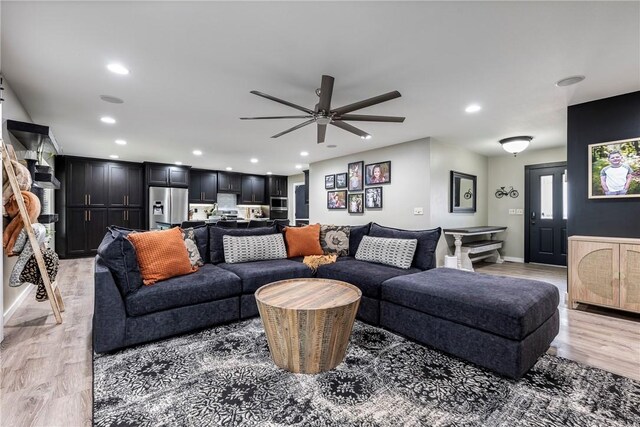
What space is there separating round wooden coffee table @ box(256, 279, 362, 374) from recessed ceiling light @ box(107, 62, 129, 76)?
7.58 ft

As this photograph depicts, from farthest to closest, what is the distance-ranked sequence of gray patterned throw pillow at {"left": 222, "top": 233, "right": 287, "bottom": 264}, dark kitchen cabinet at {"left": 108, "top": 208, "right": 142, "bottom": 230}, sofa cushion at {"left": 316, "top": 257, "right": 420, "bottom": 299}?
1. dark kitchen cabinet at {"left": 108, "top": 208, "right": 142, "bottom": 230}
2. gray patterned throw pillow at {"left": 222, "top": 233, "right": 287, "bottom": 264}
3. sofa cushion at {"left": 316, "top": 257, "right": 420, "bottom": 299}

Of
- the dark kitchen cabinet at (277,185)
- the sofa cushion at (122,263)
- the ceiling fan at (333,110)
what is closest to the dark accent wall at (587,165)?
the ceiling fan at (333,110)

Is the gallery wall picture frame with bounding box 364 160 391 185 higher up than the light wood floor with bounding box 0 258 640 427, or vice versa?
the gallery wall picture frame with bounding box 364 160 391 185

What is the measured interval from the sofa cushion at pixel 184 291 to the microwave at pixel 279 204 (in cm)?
686

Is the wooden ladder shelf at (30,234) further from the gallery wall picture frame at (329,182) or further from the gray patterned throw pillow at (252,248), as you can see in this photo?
the gallery wall picture frame at (329,182)

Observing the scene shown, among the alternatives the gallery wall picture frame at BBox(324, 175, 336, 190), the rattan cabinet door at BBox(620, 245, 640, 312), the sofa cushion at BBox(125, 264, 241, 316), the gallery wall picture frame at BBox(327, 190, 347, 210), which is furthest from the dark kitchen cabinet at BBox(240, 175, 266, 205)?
the rattan cabinet door at BBox(620, 245, 640, 312)

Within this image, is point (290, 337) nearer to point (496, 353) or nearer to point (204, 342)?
point (204, 342)

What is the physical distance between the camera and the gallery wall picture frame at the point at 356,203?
19.6 feet

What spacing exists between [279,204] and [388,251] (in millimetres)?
6950

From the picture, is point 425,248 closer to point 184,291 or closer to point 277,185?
point 184,291

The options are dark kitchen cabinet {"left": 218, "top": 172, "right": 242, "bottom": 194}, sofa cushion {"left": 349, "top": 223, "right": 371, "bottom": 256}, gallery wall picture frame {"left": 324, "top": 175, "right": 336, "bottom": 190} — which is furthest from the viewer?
dark kitchen cabinet {"left": 218, "top": 172, "right": 242, "bottom": 194}

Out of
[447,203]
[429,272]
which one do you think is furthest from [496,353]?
[447,203]

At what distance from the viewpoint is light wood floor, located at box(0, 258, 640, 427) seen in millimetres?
1620

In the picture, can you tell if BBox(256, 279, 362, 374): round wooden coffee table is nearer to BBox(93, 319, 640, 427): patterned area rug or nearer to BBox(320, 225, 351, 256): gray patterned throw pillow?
BBox(93, 319, 640, 427): patterned area rug
